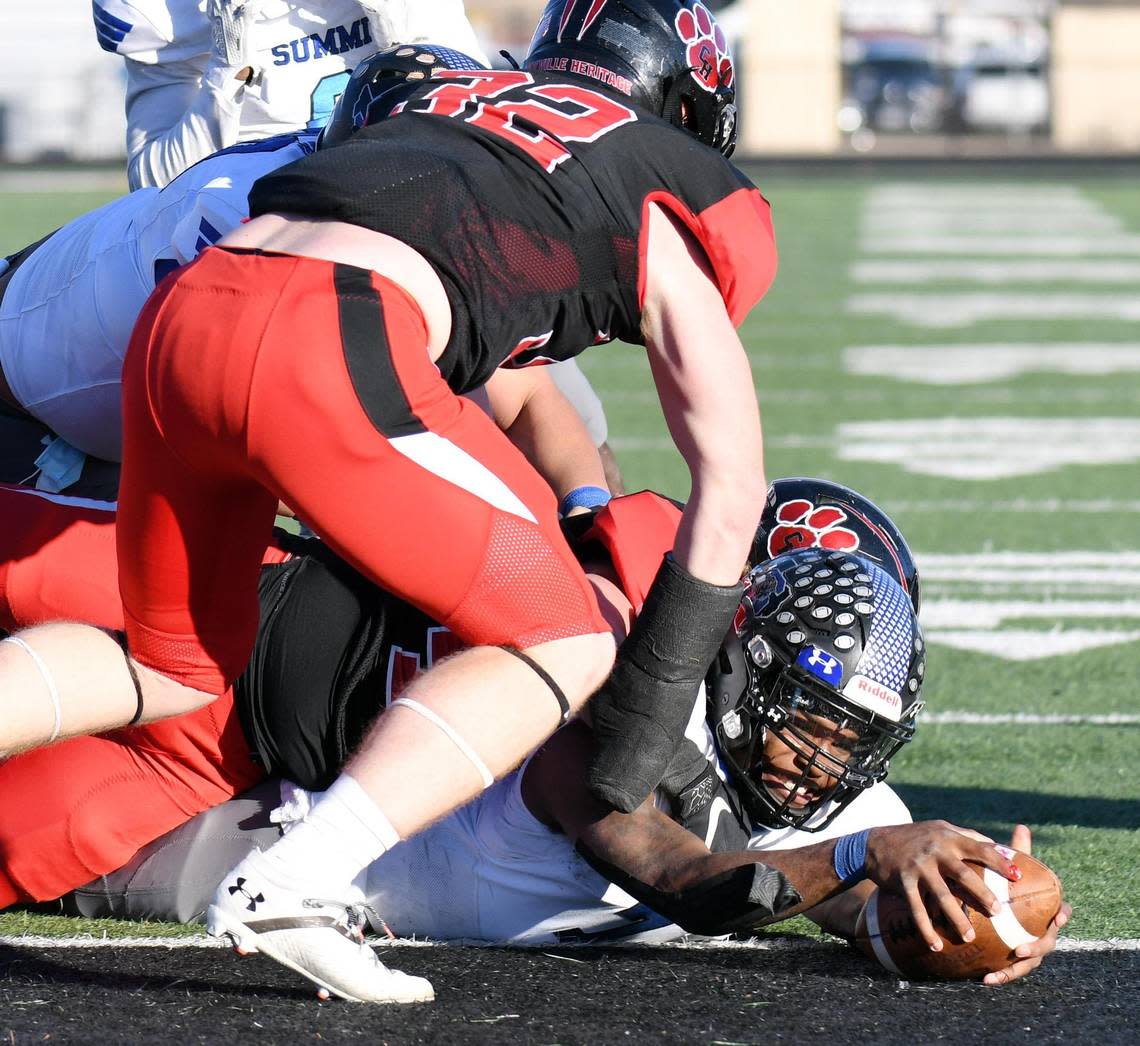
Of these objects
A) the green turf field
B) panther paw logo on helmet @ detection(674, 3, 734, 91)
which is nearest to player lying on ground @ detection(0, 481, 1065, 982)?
the green turf field

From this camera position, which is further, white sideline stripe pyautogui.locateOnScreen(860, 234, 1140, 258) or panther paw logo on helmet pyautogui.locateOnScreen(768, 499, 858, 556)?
white sideline stripe pyautogui.locateOnScreen(860, 234, 1140, 258)

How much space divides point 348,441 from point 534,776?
78 cm

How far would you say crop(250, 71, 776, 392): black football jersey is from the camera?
2777mm

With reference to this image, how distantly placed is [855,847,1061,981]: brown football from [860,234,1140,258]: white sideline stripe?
42.1 feet

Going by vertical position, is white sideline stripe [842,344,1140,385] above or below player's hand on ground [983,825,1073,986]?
below

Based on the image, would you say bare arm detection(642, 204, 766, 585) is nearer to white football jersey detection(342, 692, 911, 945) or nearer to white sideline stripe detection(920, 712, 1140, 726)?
white football jersey detection(342, 692, 911, 945)

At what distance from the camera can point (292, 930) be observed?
2.60m

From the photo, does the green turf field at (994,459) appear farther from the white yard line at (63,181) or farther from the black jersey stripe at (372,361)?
the white yard line at (63,181)

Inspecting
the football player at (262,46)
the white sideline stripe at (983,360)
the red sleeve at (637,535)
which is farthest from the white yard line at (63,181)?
the red sleeve at (637,535)

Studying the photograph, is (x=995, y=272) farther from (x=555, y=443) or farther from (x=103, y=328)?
(x=103, y=328)

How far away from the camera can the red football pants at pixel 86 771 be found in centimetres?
328

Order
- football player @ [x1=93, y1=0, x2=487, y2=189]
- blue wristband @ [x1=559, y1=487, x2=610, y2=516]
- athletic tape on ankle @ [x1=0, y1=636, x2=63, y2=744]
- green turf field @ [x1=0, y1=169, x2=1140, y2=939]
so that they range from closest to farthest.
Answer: athletic tape on ankle @ [x1=0, y1=636, x2=63, y2=744], blue wristband @ [x1=559, y1=487, x2=610, y2=516], green turf field @ [x1=0, y1=169, x2=1140, y2=939], football player @ [x1=93, y1=0, x2=487, y2=189]

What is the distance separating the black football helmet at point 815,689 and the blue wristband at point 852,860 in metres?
0.27

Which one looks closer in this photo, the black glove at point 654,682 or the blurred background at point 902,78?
the black glove at point 654,682
